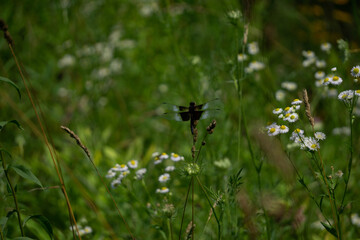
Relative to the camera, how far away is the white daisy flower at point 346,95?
1177mm

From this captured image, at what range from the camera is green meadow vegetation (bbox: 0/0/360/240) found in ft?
4.91

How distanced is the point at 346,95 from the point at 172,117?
564mm

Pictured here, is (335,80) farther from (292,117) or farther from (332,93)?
(332,93)

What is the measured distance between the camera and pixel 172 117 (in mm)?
1297

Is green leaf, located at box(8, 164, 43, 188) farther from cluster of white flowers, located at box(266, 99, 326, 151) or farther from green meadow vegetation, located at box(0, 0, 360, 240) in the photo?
cluster of white flowers, located at box(266, 99, 326, 151)

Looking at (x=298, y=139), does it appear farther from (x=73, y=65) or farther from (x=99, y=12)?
(x=99, y=12)

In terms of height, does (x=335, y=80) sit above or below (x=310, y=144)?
above

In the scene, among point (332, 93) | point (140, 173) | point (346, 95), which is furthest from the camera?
point (332, 93)

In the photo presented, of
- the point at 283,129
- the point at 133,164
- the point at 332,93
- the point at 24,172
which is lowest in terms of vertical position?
the point at 24,172

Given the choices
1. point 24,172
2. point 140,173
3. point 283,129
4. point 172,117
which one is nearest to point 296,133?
point 283,129

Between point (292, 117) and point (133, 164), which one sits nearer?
point (292, 117)

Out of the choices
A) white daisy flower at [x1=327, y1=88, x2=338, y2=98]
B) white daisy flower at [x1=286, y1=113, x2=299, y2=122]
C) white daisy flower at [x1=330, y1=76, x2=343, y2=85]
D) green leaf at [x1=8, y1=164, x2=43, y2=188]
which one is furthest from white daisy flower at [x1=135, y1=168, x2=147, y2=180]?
white daisy flower at [x1=327, y1=88, x2=338, y2=98]

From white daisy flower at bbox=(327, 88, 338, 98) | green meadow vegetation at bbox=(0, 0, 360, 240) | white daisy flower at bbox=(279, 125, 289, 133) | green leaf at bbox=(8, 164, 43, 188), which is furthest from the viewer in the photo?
white daisy flower at bbox=(327, 88, 338, 98)

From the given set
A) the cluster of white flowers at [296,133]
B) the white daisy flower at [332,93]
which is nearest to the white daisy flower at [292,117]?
the cluster of white flowers at [296,133]
